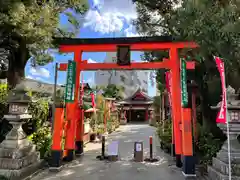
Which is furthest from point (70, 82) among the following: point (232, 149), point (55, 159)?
point (232, 149)

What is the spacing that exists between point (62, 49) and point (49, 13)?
1913 millimetres

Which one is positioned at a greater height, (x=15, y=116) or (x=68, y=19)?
(x=68, y=19)

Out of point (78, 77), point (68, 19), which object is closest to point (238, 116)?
point (78, 77)

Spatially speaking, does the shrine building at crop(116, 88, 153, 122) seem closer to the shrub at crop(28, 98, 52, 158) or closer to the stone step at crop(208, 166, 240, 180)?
the shrub at crop(28, 98, 52, 158)

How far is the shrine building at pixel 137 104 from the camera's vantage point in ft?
119

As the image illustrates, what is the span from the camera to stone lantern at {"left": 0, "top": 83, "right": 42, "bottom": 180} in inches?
234

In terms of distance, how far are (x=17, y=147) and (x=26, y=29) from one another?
12.1ft

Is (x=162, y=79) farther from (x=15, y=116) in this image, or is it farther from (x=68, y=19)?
(x=15, y=116)

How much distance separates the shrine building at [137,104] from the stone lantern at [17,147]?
28723 mm

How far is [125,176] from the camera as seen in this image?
6.76 m

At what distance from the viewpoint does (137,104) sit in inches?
1439

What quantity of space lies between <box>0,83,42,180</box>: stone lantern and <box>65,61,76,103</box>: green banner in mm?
1549

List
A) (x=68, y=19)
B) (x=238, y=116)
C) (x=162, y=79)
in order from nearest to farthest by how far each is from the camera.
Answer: (x=238, y=116) → (x=68, y=19) → (x=162, y=79)

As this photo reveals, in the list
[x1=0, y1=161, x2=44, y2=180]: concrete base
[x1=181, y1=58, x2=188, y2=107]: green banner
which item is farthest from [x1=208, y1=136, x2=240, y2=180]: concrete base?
[x1=0, y1=161, x2=44, y2=180]: concrete base
